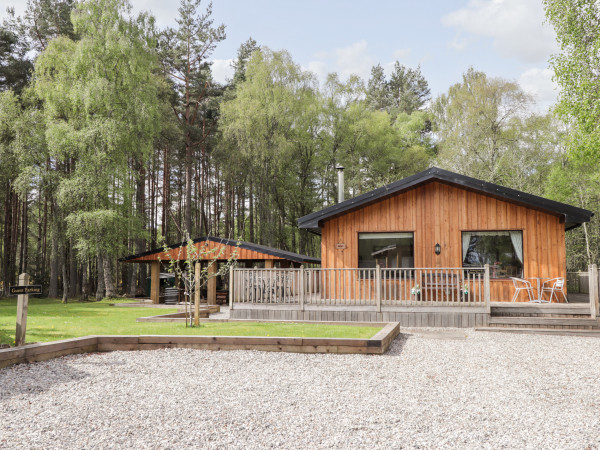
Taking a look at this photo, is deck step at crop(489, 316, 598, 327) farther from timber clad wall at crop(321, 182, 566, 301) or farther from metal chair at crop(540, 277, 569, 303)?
timber clad wall at crop(321, 182, 566, 301)

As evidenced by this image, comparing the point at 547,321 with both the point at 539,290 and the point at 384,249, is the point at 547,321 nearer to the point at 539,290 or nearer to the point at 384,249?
the point at 539,290

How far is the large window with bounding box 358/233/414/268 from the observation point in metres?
13.9

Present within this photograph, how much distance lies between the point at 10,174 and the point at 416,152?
88.9ft

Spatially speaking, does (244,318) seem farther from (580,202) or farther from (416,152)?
(416,152)

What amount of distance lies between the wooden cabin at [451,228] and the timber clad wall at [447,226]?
2 centimetres

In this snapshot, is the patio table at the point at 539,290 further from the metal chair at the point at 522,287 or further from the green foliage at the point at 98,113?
the green foliage at the point at 98,113

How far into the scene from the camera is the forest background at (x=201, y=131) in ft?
76.4

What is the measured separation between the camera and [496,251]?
43.3 ft

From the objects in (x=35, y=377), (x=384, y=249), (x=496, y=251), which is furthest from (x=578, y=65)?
(x=35, y=377)

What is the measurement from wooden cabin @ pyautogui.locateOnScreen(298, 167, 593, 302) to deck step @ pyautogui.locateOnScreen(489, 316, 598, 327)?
207 cm

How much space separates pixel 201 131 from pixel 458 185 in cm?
2389

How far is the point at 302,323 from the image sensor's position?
37.7ft

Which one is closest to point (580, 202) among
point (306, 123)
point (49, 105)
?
point (306, 123)

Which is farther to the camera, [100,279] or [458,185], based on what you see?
[100,279]
